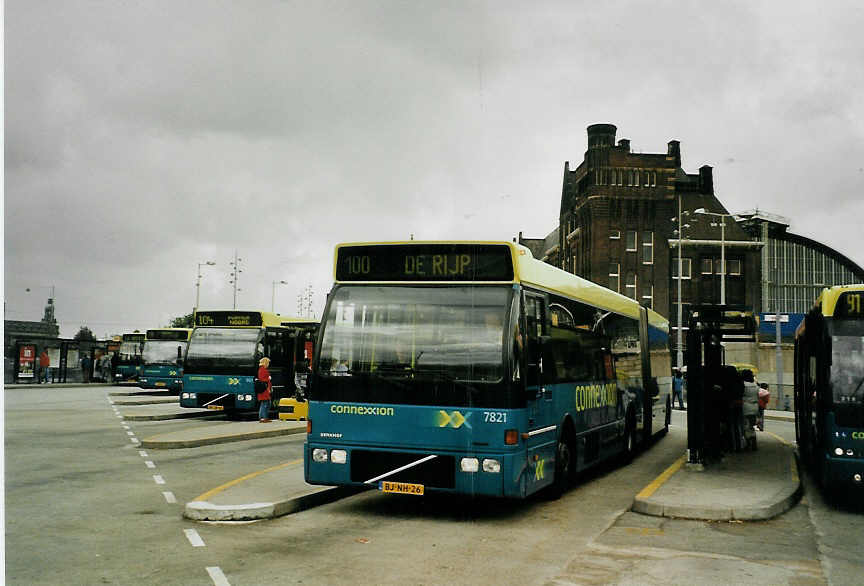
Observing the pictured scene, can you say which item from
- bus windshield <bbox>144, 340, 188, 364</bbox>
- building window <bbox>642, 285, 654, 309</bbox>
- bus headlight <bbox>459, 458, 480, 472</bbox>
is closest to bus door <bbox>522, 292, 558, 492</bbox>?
bus headlight <bbox>459, 458, 480, 472</bbox>

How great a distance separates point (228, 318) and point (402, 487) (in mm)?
17536

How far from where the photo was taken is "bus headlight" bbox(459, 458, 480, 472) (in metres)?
9.56

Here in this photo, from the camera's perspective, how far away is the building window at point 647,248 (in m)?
80.8

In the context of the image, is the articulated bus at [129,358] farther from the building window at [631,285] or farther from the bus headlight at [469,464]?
the bus headlight at [469,464]

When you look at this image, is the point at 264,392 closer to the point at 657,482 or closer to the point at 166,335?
the point at 657,482

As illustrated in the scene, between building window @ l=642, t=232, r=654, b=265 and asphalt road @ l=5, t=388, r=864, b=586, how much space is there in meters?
68.6

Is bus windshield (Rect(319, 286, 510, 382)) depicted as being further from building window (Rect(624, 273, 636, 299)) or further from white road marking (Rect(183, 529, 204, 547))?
building window (Rect(624, 273, 636, 299))

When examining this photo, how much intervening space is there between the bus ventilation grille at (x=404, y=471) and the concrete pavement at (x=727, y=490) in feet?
8.51

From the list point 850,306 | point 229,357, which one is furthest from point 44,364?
point 850,306

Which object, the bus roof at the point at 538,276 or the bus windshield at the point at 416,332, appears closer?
the bus windshield at the point at 416,332

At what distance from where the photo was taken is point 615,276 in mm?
80062

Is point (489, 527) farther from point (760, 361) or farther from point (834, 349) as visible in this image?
point (760, 361)

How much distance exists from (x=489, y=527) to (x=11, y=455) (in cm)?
1025

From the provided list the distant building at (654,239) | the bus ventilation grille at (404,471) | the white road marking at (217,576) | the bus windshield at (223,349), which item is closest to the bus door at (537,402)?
the bus ventilation grille at (404,471)
